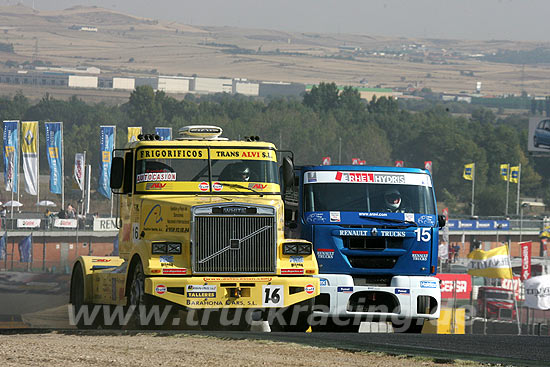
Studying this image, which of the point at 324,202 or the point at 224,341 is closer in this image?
the point at 224,341

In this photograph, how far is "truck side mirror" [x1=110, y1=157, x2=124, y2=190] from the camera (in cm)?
1756

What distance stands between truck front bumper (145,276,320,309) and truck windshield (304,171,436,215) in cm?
279

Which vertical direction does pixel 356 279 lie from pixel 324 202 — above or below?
below

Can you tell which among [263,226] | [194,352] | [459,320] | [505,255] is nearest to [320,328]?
[263,226]

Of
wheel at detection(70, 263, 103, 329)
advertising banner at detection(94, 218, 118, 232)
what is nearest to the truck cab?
wheel at detection(70, 263, 103, 329)

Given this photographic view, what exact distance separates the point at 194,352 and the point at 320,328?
21.9 feet

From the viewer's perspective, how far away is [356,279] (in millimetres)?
18766

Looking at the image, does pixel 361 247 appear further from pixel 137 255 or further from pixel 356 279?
pixel 137 255

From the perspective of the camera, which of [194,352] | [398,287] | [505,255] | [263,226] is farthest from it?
[505,255]

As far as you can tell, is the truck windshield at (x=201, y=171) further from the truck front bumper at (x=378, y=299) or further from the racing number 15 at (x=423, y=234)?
the racing number 15 at (x=423, y=234)

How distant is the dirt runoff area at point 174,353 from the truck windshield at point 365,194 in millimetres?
5126

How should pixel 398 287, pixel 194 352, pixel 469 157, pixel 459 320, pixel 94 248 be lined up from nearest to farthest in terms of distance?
pixel 194 352 → pixel 398 287 → pixel 459 320 → pixel 94 248 → pixel 469 157

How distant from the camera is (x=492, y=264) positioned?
41438mm

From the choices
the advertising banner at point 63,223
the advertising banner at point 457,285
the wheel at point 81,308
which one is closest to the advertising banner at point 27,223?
the advertising banner at point 63,223
